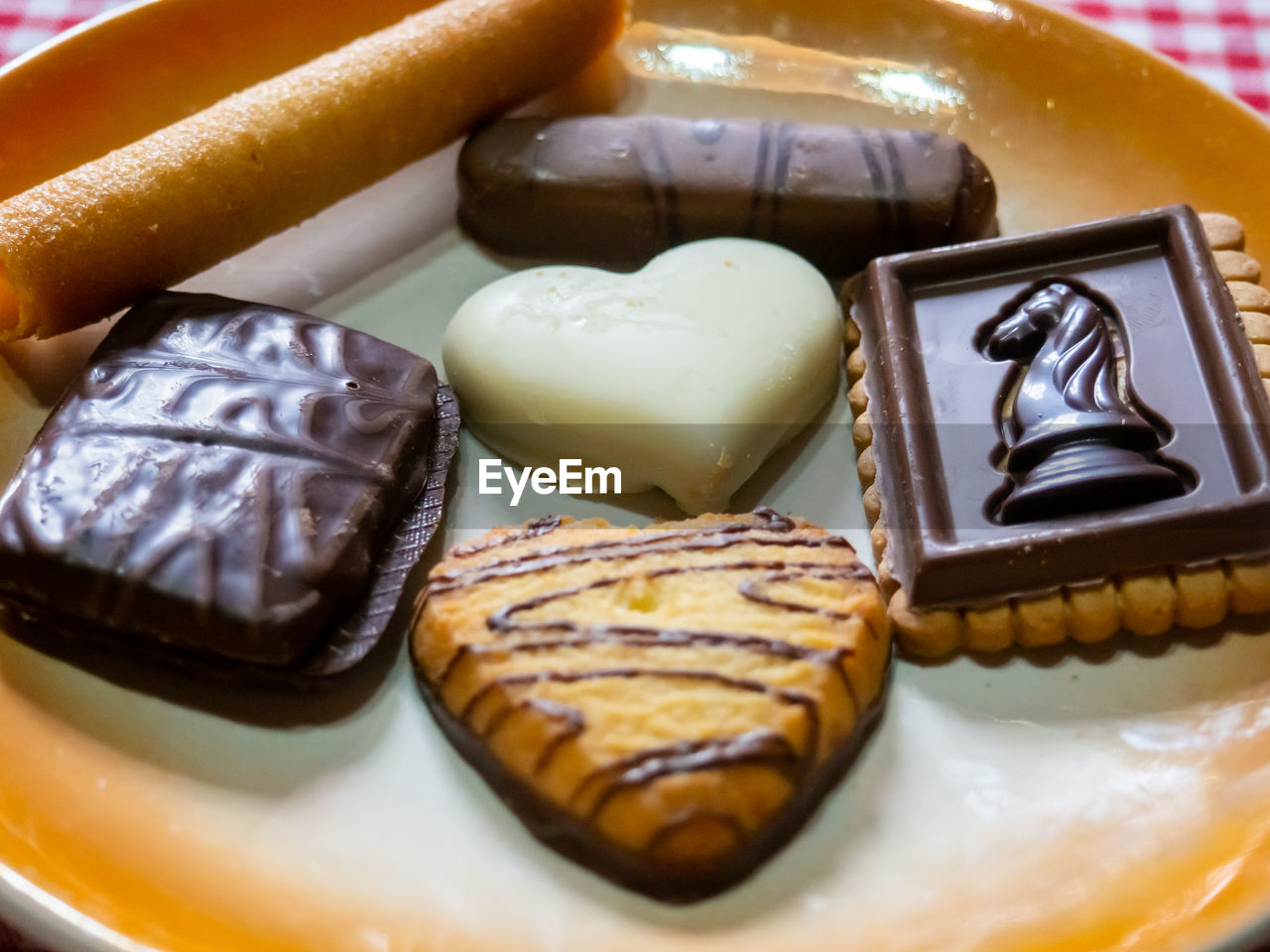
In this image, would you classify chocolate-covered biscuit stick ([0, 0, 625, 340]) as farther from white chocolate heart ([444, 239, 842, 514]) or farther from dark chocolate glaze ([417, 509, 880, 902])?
dark chocolate glaze ([417, 509, 880, 902])

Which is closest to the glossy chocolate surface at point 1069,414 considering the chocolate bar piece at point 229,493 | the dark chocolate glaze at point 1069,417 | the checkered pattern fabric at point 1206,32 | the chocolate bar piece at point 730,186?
the dark chocolate glaze at point 1069,417

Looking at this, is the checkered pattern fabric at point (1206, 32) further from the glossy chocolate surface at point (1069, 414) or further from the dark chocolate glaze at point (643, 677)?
the dark chocolate glaze at point (643, 677)

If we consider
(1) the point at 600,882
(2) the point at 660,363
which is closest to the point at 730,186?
(2) the point at 660,363

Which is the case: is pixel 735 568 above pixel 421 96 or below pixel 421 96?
below

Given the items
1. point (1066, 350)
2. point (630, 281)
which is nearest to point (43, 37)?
point (630, 281)

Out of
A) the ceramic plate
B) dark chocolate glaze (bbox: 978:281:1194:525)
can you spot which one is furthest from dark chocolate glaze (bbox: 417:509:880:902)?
dark chocolate glaze (bbox: 978:281:1194:525)

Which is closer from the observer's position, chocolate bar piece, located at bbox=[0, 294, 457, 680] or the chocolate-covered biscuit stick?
chocolate bar piece, located at bbox=[0, 294, 457, 680]

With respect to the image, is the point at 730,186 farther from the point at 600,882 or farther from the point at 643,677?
the point at 600,882

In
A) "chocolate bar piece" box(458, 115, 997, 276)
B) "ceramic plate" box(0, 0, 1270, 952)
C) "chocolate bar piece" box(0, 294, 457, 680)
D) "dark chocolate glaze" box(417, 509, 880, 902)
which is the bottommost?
"ceramic plate" box(0, 0, 1270, 952)

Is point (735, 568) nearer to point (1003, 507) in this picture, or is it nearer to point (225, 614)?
point (1003, 507)
